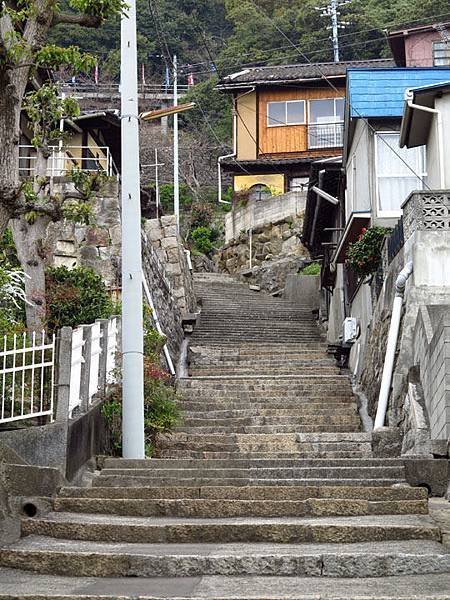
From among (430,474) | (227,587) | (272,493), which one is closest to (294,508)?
(272,493)

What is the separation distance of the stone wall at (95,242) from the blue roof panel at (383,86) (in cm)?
572

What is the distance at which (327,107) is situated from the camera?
44656 millimetres

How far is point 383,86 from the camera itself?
838 inches

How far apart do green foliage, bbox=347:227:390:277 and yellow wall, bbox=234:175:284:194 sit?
83.6 feet

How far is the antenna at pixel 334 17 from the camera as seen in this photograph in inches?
2025

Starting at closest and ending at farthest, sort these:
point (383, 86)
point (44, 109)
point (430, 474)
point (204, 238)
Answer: point (430, 474) < point (44, 109) < point (383, 86) < point (204, 238)

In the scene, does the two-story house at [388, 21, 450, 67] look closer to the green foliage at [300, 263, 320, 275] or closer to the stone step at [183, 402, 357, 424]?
the green foliage at [300, 263, 320, 275]

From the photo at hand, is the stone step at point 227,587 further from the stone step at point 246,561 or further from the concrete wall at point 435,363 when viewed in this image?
the concrete wall at point 435,363

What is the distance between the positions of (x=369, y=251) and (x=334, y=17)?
35154 millimetres

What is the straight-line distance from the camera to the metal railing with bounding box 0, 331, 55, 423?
10.6m

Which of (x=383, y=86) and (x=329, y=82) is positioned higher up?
(x=329, y=82)

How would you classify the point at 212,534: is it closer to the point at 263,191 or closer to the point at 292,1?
the point at 263,191

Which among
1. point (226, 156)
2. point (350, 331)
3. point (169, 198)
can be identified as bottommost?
point (350, 331)

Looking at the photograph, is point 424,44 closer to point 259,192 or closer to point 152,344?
point 259,192
